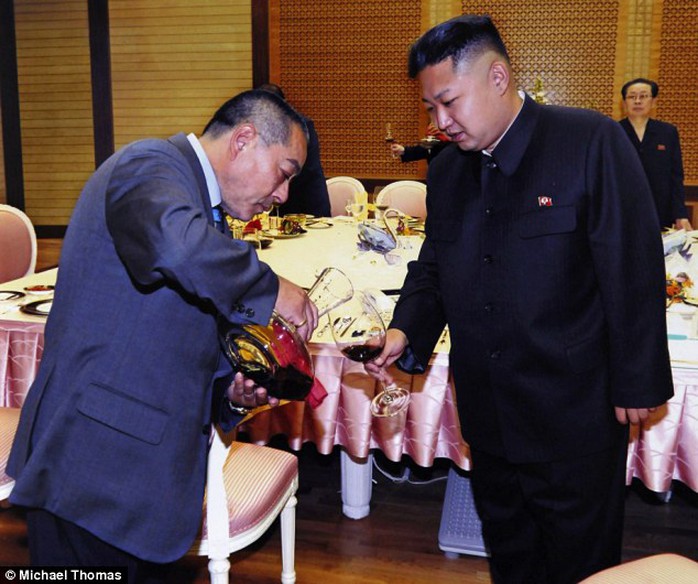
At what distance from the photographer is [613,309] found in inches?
63.9

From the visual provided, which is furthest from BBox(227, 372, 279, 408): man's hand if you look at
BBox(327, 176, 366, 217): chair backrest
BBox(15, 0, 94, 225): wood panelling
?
BBox(15, 0, 94, 225): wood panelling

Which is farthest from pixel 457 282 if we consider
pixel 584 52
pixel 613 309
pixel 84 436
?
pixel 584 52

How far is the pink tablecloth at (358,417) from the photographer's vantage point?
2.17 m

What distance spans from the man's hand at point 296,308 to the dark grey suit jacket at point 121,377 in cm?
Answer: 4

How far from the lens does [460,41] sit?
1.59 metres

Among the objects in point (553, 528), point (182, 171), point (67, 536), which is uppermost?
point (182, 171)

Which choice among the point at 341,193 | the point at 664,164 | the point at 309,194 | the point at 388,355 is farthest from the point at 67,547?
the point at 664,164

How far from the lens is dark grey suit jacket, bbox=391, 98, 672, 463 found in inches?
63.5

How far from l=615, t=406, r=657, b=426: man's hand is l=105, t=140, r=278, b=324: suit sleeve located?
909 millimetres

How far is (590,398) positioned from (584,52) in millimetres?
6109

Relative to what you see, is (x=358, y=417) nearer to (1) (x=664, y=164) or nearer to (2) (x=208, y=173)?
(2) (x=208, y=173)

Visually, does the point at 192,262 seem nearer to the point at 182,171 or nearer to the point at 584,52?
the point at 182,171

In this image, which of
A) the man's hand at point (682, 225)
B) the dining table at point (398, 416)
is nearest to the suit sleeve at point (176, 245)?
the dining table at point (398, 416)

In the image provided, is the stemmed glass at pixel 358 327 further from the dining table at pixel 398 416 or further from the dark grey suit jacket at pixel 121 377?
the dining table at pixel 398 416
